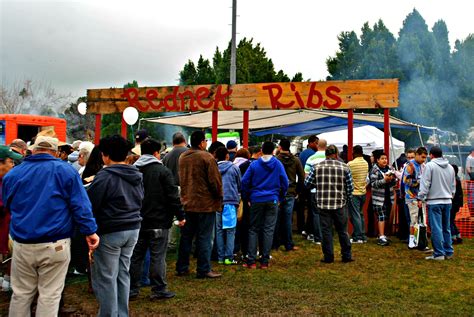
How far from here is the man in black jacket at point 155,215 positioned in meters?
5.23

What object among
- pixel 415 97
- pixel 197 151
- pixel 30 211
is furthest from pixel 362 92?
pixel 415 97

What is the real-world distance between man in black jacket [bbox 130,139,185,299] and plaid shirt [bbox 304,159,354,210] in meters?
2.69

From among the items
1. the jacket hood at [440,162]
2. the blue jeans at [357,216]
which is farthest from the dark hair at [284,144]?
the jacket hood at [440,162]

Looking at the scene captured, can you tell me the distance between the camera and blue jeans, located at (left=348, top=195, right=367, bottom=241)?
8.66 metres

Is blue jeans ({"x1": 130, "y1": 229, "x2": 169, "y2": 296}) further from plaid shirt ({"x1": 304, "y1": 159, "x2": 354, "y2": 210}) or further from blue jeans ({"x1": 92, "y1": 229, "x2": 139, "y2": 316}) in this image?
plaid shirt ({"x1": 304, "y1": 159, "x2": 354, "y2": 210})

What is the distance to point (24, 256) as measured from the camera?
3547 millimetres

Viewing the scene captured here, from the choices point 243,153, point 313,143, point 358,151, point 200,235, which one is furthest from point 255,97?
point 200,235

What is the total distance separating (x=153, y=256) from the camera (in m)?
5.27

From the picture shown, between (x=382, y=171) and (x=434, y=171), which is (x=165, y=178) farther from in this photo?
(x=382, y=171)

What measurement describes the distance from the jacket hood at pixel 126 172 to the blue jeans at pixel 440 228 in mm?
5046

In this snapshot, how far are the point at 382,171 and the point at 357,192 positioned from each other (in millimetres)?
595

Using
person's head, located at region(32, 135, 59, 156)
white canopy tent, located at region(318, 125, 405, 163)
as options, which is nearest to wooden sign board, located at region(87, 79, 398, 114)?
person's head, located at region(32, 135, 59, 156)

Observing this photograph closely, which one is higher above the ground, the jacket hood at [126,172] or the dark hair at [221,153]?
the dark hair at [221,153]

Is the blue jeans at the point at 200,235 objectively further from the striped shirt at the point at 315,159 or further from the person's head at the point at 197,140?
the striped shirt at the point at 315,159
